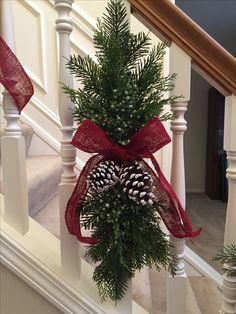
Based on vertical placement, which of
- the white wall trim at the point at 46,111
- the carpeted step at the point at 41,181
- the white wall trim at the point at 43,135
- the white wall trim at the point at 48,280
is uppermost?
the white wall trim at the point at 46,111

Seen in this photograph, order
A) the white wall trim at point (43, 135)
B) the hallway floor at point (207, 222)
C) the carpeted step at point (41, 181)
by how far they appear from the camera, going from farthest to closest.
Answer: the hallway floor at point (207, 222) < the white wall trim at point (43, 135) < the carpeted step at point (41, 181)

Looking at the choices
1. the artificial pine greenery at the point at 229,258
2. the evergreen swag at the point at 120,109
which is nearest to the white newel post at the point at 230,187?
the artificial pine greenery at the point at 229,258

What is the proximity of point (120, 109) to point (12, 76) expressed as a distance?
26 cm

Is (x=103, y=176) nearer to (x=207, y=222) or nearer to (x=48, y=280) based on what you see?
(x=48, y=280)

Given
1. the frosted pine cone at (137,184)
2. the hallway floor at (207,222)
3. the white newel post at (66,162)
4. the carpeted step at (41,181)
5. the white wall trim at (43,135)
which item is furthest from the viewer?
the hallway floor at (207,222)

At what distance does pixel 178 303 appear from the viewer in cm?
69

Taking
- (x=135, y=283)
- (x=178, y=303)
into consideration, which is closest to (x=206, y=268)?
(x=135, y=283)

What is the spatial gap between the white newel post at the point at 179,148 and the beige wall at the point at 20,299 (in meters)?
0.28

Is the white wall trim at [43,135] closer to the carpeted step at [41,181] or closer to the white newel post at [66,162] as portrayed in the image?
the carpeted step at [41,181]

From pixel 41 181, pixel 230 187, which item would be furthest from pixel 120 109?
pixel 41 181

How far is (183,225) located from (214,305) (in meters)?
0.66

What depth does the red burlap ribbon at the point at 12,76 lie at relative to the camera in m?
0.61

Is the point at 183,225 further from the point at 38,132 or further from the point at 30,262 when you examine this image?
the point at 38,132

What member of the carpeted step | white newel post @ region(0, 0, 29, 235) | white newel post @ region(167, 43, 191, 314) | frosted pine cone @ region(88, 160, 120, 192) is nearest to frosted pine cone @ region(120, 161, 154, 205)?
frosted pine cone @ region(88, 160, 120, 192)
